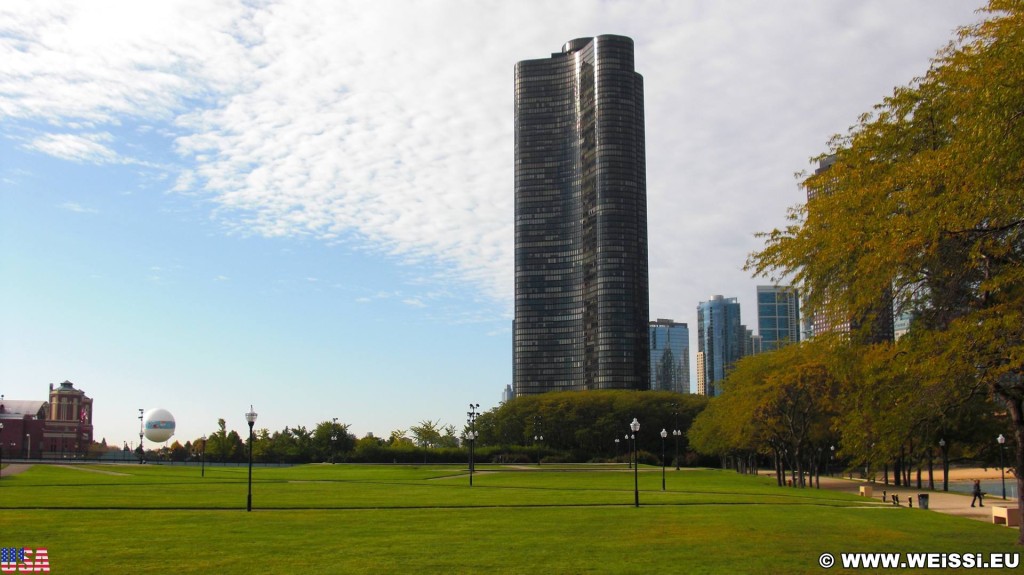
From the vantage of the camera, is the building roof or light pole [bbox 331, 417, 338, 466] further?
the building roof

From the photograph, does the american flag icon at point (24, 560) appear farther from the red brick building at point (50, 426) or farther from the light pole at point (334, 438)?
the red brick building at point (50, 426)

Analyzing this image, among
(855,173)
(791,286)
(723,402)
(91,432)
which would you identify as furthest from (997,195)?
(91,432)

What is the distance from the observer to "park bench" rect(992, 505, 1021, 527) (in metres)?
32.0

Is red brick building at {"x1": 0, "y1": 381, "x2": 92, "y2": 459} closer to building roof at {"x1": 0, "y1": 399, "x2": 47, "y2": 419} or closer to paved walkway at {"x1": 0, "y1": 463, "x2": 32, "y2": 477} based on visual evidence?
building roof at {"x1": 0, "y1": 399, "x2": 47, "y2": 419}

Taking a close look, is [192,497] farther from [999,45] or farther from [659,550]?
[999,45]

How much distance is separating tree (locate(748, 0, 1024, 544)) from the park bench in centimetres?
1070

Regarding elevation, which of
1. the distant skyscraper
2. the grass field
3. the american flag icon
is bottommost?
the grass field

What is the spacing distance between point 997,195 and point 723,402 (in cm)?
7521

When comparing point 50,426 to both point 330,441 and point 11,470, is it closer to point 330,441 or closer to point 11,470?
point 330,441

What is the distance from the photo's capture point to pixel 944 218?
17.0 metres

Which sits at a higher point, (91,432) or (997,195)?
(997,195)

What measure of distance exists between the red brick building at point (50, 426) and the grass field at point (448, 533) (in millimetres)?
125886

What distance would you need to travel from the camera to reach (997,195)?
15375 millimetres

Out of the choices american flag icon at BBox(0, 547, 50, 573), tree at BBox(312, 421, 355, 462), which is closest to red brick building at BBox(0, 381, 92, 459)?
tree at BBox(312, 421, 355, 462)
